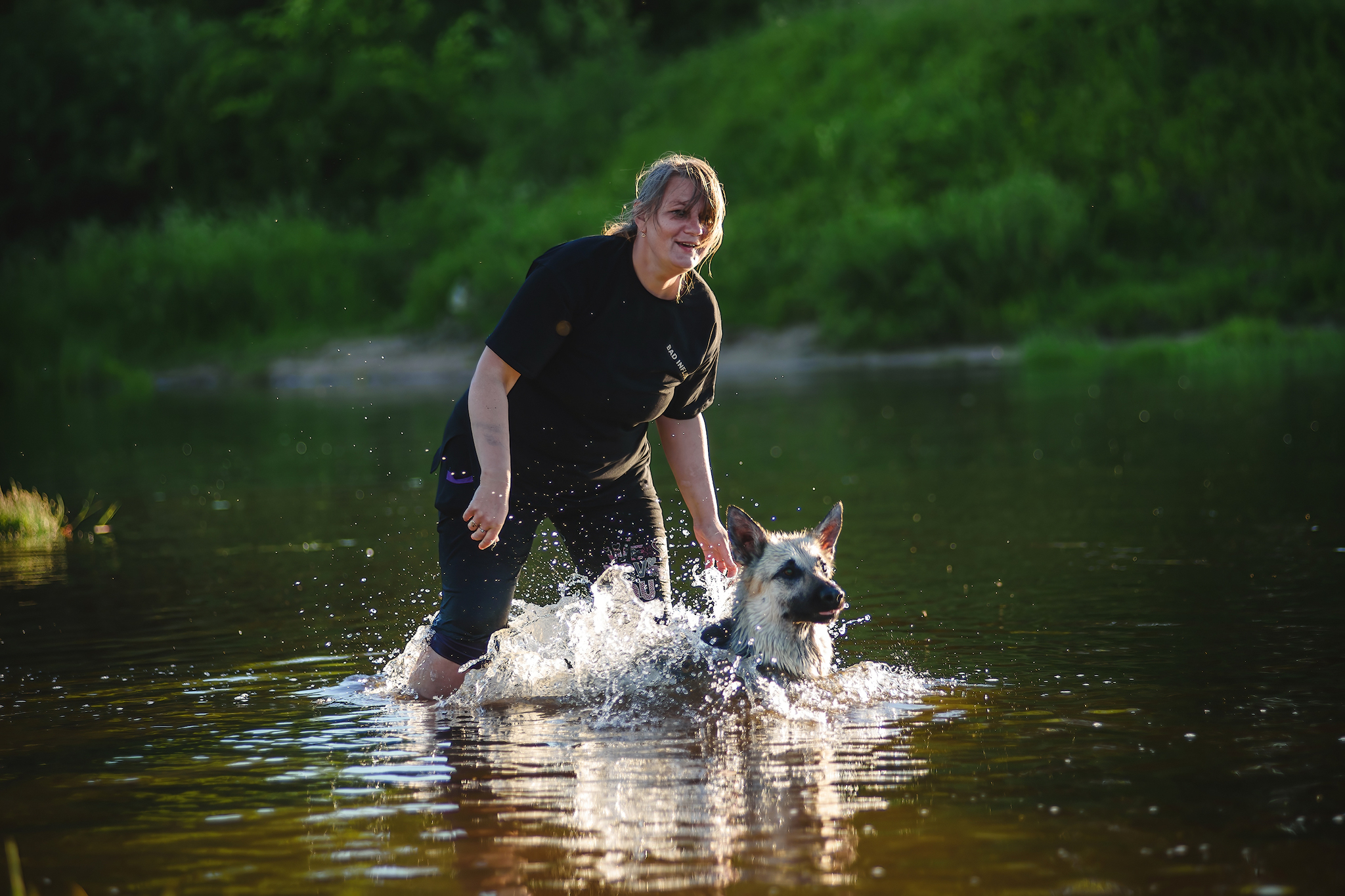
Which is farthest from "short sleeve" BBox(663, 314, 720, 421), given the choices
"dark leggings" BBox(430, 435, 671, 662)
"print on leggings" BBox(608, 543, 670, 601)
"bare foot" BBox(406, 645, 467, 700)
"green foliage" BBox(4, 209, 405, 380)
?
"green foliage" BBox(4, 209, 405, 380)

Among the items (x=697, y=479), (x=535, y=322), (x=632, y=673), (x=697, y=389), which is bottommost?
(x=632, y=673)

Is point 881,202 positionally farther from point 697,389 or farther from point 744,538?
point 697,389

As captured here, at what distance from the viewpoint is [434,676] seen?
19.8 feet

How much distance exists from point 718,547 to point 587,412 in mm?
963

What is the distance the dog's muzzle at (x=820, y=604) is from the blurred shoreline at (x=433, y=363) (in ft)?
67.2

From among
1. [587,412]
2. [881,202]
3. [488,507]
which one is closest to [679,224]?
[587,412]

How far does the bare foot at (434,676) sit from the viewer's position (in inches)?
237

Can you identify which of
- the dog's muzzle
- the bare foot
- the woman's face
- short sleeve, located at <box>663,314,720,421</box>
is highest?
the woman's face

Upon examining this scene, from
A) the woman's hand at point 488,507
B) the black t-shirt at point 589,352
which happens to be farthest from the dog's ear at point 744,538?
the woman's hand at point 488,507

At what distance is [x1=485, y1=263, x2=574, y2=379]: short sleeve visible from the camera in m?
5.46

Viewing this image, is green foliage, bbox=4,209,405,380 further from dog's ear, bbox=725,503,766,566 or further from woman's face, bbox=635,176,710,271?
woman's face, bbox=635,176,710,271

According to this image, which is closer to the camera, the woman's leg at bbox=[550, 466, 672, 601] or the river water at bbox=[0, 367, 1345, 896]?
the river water at bbox=[0, 367, 1345, 896]

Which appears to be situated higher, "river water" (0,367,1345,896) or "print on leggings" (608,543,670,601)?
"print on leggings" (608,543,670,601)

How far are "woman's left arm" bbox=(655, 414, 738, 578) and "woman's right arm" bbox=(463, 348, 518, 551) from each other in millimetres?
913
